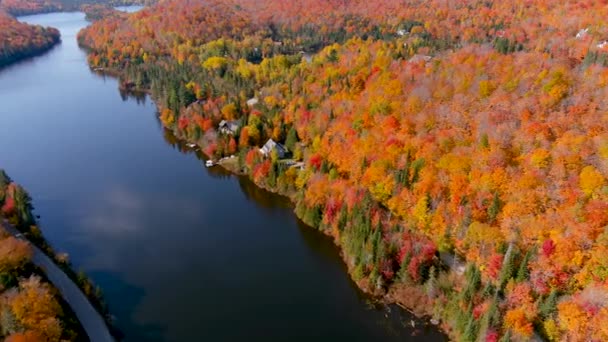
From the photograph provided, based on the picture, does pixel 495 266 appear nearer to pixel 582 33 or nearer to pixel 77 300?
pixel 77 300

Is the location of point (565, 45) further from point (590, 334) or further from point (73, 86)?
point (73, 86)

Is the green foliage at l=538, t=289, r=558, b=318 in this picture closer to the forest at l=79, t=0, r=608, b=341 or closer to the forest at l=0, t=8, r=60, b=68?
the forest at l=79, t=0, r=608, b=341

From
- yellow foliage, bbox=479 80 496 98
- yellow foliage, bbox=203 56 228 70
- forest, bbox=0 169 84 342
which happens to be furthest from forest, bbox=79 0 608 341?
forest, bbox=0 169 84 342

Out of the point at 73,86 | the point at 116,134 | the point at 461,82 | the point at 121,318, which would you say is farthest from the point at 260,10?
the point at 121,318

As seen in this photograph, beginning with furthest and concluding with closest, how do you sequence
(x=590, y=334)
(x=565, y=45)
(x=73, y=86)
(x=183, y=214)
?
(x=73, y=86), (x=565, y=45), (x=183, y=214), (x=590, y=334)

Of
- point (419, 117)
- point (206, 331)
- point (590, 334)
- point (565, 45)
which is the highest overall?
point (565, 45)

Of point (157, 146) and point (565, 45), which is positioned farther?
point (565, 45)

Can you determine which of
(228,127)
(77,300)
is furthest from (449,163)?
(228,127)

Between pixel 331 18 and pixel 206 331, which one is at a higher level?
pixel 331 18
